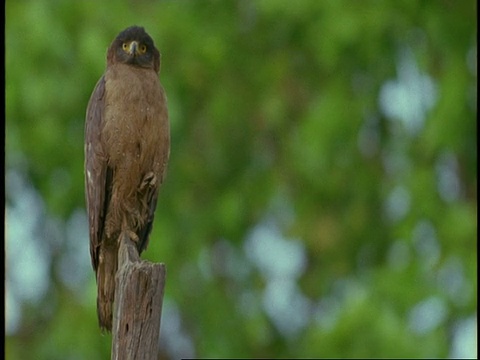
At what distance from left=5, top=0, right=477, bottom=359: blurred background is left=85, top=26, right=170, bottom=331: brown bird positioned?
3.77 metres

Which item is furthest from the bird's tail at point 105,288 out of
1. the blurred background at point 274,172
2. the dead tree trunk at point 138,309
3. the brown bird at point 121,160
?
the blurred background at point 274,172

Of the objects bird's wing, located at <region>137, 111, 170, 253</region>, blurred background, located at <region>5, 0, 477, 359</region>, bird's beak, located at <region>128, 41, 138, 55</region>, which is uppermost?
blurred background, located at <region>5, 0, 477, 359</region>

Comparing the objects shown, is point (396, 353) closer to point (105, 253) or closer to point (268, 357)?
point (268, 357)

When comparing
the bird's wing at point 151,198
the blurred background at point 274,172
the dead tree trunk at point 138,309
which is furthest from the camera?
A: the blurred background at point 274,172

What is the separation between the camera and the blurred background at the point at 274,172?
9.12 metres

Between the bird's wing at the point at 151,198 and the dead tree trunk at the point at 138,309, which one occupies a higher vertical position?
the bird's wing at the point at 151,198

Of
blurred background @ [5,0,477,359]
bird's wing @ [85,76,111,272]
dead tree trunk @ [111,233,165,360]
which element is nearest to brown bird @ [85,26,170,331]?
bird's wing @ [85,76,111,272]

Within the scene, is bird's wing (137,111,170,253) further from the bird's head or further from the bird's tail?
the bird's head

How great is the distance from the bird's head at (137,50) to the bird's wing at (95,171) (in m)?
0.14

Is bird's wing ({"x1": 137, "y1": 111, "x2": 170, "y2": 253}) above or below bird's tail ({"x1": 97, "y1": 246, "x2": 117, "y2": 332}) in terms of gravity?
above

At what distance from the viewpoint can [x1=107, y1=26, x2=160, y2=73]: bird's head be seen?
183 inches

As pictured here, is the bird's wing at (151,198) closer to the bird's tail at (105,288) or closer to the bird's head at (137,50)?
the bird's tail at (105,288)

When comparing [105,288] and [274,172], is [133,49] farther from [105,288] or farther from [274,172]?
[274,172]

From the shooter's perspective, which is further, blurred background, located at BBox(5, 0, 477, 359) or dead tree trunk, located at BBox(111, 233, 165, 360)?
blurred background, located at BBox(5, 0, 477, 359)
